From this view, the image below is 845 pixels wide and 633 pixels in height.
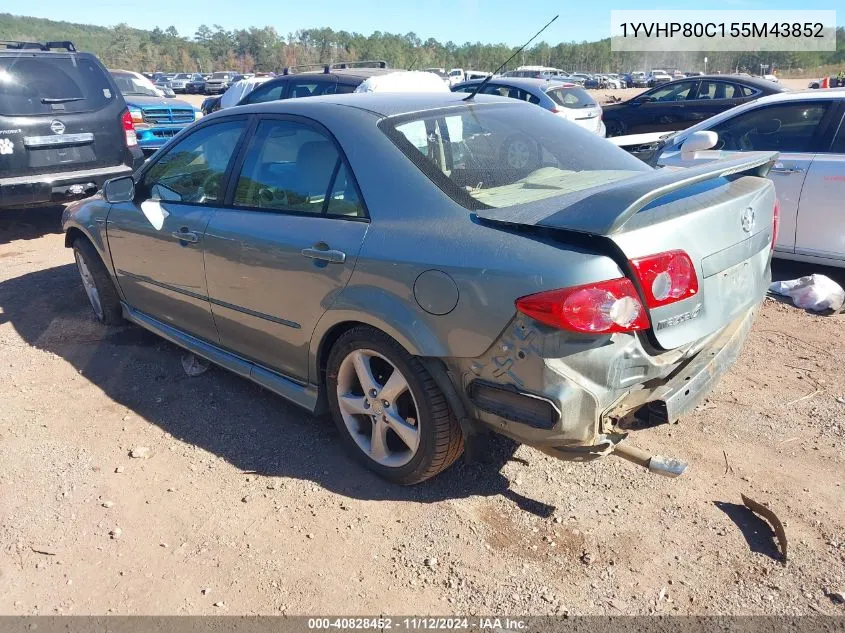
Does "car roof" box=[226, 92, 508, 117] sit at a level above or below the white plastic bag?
above

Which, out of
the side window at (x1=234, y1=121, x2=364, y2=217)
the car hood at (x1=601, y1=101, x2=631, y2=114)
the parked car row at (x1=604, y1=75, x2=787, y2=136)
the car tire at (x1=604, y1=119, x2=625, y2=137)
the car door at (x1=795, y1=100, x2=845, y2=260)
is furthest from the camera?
the car tire at (x1=604, y1=119, x2=625, y2=137)

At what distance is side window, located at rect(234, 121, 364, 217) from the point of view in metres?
2.98

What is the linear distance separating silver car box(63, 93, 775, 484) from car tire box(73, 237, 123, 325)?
1.06 meters

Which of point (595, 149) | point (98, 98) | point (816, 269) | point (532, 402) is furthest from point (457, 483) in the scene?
point (98, 98)

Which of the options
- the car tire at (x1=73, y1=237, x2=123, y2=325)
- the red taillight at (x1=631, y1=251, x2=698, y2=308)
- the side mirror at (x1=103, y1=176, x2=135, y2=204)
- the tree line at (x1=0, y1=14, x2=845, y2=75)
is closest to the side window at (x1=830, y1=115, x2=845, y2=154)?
the red taillight at (x1=631, y1=251, x2=698, y2=308)

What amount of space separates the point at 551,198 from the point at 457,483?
4.40 ft

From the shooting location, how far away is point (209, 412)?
3762mm

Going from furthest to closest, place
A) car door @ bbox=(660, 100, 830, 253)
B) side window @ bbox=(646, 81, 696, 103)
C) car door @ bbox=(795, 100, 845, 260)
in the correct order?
side window @ bbox=(646, 81, 696, 103), car door @ bbox=(660, 100, 830, 253), car door @ bbox=(795, 100, 845, 260)

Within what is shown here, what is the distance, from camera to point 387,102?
3.23 meters

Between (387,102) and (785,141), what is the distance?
385cm

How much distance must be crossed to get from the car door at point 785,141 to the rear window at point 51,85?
636 cm

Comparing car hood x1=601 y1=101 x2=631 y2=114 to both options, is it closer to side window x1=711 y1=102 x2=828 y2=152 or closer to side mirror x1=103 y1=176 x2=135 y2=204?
side window x1=711 y1=102 x2=828 y2=152

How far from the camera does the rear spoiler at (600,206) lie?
7.25ft

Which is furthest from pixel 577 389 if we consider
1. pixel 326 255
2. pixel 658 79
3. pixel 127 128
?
pixel 658 79
